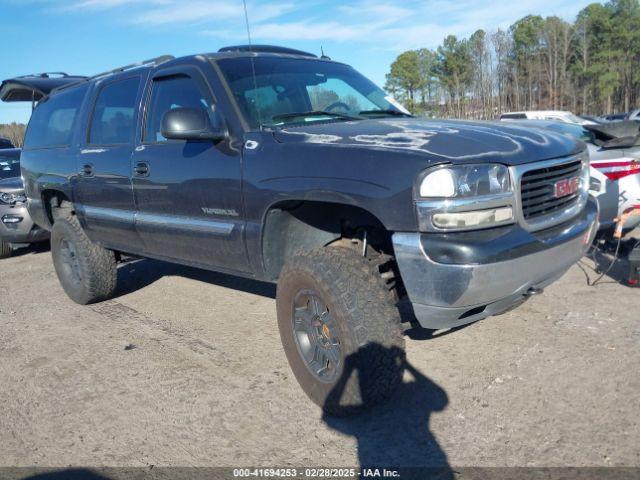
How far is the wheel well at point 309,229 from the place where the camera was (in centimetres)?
318

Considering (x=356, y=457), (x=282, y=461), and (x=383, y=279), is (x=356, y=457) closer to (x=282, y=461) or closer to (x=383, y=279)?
(x=282, y=461)

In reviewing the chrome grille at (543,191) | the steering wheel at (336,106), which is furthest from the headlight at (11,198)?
the chrome grille at (543,191)

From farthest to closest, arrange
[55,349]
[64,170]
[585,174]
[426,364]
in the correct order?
1. [64,170]
2. [55,349]
3. [426,364]
4. [585,174]

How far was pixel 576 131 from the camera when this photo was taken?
692cm

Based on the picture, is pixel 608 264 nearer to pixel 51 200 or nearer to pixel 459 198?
pixel 459 198

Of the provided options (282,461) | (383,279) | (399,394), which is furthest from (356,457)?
(383,279)

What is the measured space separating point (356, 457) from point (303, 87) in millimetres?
2418

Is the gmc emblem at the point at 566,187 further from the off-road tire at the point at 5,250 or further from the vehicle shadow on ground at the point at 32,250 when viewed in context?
the vehicle shadow on ground at the point at 32,250

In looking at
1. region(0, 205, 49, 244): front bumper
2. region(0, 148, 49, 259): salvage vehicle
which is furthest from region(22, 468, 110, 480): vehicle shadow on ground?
region(0, 205, 49, 244): front bumper

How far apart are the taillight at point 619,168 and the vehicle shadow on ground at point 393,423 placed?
12.0 feet

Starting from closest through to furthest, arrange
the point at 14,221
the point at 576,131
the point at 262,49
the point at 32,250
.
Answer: the point at 262,49, the point at 576,131, the point at 14,221, the point at 32,250

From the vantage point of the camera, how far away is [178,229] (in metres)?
3.91

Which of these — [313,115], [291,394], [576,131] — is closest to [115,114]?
[313,115]

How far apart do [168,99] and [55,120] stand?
2.23 m
